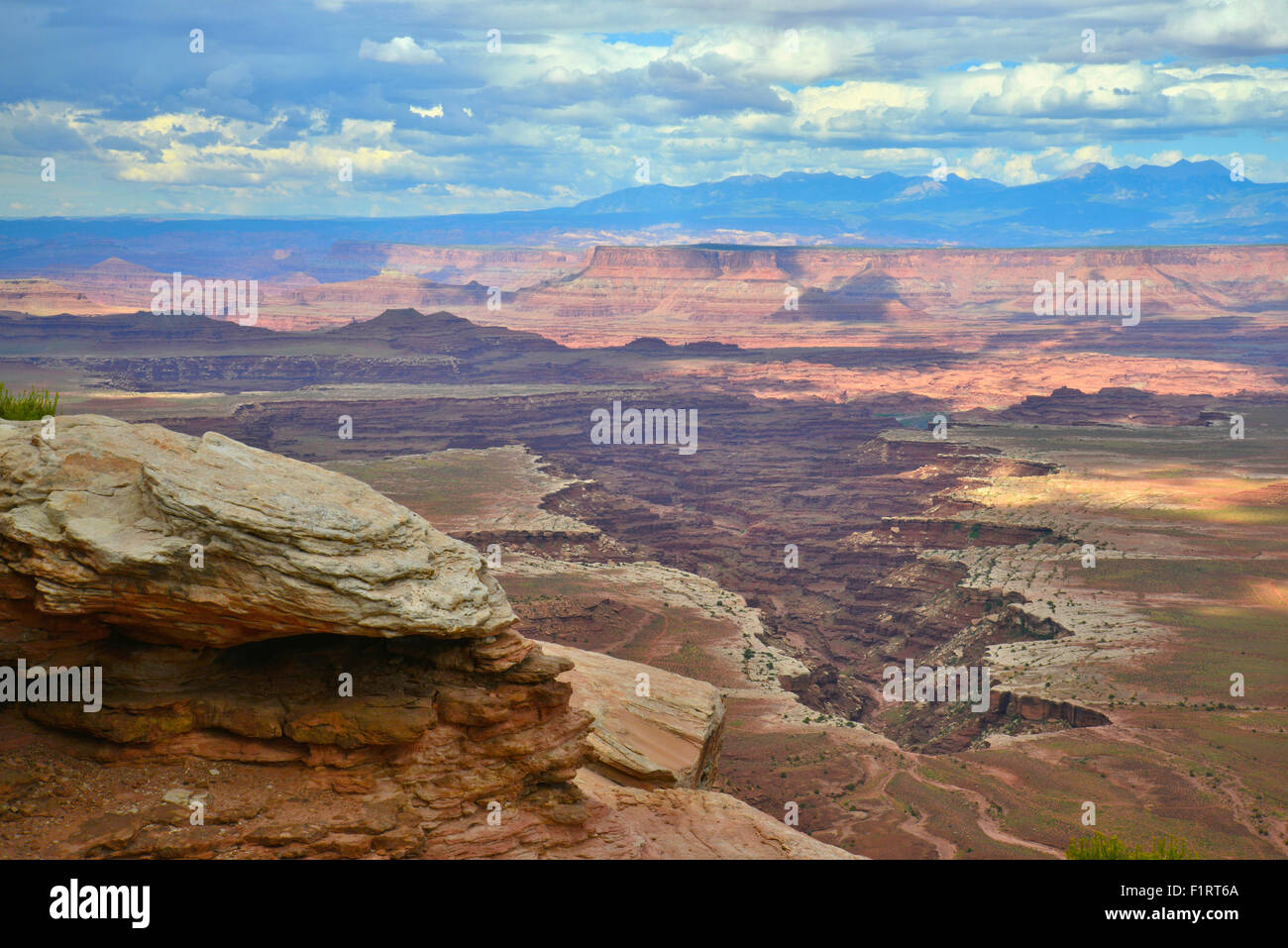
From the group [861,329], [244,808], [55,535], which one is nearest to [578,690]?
[244,808]

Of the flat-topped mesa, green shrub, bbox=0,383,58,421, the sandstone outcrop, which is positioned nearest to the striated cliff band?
the flat-topped mesa

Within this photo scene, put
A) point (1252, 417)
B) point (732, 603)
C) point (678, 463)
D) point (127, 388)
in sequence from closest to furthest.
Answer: point (732, 603)
point (678, 463)
point (1252, 417)
point (127, 388)

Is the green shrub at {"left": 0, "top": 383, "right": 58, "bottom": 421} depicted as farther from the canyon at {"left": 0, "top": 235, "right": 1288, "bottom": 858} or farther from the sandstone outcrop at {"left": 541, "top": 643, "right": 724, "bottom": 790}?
the sandstone outcrop at {"left": 541, "top": 643, "right": 724, "bottom": 790}

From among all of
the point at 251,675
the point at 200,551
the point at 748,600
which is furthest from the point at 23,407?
the point at 748,600

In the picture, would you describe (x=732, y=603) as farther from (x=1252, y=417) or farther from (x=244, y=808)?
(x=1252, y=417)

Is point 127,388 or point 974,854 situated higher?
point 127,388

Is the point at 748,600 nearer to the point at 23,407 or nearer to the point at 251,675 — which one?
the point at 23,407
